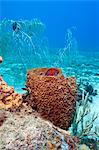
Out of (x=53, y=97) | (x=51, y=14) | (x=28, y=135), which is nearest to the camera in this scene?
(x=28, y=135)

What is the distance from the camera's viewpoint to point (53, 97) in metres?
4.06

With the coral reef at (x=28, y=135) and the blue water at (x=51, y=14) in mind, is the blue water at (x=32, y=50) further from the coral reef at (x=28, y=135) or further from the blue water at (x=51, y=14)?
the coral reef at (x=28, y=135)

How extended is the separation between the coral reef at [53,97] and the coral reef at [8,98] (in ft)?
1.01

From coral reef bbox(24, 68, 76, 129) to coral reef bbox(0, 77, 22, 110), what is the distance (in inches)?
12.1

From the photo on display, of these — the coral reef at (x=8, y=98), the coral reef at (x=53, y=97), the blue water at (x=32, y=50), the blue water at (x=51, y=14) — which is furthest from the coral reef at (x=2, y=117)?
the blue water at (x=51, y=14)

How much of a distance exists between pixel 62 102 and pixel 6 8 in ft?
22.7

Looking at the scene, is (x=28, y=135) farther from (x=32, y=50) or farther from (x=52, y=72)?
(x=32, y=50)

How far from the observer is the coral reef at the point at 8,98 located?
148 inches

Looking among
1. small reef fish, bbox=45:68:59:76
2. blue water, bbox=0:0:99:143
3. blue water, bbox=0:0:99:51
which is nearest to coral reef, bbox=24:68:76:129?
small reef fish, bbox=45:68:59:76

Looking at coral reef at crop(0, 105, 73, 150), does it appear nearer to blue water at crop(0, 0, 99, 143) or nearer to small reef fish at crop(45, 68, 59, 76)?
small reef fish at crop(45, 68, 59, 76)

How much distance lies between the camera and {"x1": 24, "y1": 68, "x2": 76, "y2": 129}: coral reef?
4066mm

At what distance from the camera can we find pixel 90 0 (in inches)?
513

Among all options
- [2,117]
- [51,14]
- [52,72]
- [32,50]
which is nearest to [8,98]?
[2,117]

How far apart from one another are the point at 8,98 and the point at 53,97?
0.62 meters
